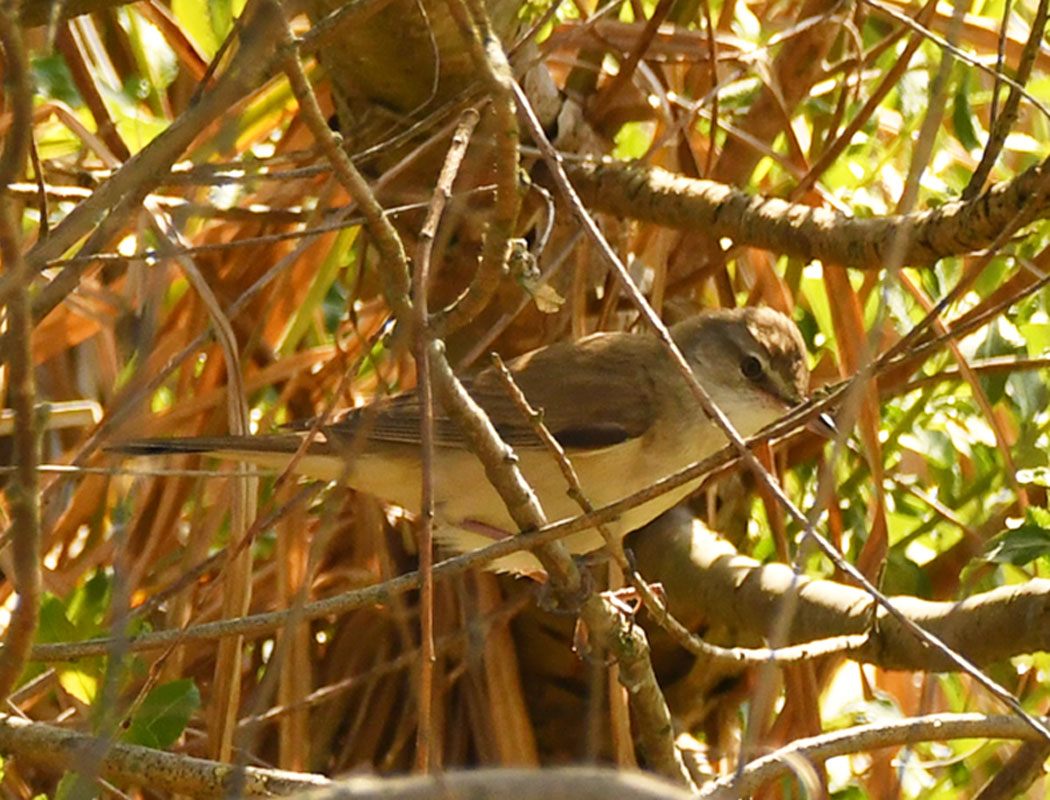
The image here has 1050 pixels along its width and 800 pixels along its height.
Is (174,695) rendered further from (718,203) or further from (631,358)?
(631,358)

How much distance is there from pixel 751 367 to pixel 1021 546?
120 centimetres

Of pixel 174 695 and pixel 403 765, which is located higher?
pixel 174 695

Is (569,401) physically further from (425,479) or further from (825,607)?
(425,479)

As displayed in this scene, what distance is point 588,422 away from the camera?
344cm

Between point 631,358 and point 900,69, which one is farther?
point 631,358

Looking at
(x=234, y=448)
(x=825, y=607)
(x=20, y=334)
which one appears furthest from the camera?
(x=234, y=448)

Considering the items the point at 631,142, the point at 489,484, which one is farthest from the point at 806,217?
the point at 631,142

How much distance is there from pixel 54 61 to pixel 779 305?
1689 millimetres

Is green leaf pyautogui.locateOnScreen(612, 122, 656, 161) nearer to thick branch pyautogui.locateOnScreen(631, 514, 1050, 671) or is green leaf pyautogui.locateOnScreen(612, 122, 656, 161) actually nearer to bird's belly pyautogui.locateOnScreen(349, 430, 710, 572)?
bird's belly pyautogui.locateOnScreen(349, 430, 710, 572)

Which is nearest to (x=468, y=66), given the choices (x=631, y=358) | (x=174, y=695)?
(x=631, y=358)

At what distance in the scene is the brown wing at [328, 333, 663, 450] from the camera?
3410 mm

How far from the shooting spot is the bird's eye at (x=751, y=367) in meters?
3.44

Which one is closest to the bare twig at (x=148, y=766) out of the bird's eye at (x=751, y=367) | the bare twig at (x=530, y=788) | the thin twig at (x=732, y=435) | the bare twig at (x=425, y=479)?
the bare twig at (x=425, y=479)

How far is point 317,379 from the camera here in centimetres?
356
